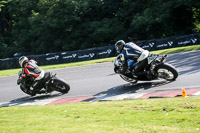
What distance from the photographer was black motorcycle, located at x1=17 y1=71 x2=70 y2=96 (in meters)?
11.5

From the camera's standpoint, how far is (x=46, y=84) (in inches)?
454

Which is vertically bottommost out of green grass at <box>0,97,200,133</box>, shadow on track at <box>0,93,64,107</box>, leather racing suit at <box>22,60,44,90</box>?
shadow on track at <box>0,93,64,107</box>

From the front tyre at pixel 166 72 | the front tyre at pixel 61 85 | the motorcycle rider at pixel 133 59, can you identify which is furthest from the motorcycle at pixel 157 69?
the front tyre at pixel 61 85

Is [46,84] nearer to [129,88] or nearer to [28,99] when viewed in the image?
[28,99]

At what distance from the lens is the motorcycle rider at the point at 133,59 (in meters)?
10.4

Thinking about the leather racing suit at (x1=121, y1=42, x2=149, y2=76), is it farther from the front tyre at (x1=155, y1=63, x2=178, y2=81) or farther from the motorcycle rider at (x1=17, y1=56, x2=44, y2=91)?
the motorcycle rider at (x1=17, y1=56, x2=44, y2=91)

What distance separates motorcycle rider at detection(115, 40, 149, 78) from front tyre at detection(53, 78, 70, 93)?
226 cm

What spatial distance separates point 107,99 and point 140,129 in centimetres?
406

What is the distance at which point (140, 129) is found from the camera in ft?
17.8

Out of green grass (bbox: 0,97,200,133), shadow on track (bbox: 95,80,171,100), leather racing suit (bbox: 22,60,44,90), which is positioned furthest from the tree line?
green grass (bbox: 0,97,200,133)

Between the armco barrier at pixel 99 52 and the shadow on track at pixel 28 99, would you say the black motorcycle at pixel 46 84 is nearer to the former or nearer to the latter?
the shadow on track at pixel 28 99

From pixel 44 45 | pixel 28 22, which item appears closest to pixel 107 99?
pixel 44 45

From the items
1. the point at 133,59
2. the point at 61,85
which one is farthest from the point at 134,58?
the point at 61,85

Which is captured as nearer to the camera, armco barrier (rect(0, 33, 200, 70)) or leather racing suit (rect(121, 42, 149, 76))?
leather racing suit (rect(121, 42, 149, 76))
